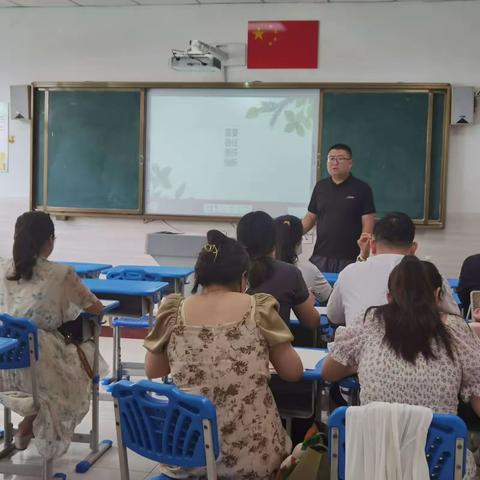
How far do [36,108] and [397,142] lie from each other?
3.66 metres

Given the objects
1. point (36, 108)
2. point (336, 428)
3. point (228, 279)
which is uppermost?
point (36, 108)

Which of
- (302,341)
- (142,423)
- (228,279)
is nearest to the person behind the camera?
(142,423)

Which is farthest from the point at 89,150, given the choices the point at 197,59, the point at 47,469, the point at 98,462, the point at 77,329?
the point at 47,469

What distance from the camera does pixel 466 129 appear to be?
6246mm

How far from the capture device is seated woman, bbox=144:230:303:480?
6.90 feet

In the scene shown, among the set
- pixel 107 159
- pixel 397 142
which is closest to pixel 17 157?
pixel 107 159

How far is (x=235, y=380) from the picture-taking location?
6.90 feet

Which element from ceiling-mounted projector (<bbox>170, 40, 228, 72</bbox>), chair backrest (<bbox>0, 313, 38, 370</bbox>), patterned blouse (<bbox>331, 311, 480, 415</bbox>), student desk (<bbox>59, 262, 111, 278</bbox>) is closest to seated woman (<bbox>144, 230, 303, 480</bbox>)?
patterned blouse (<bbox>331, 311, 480, 415</bbox>)

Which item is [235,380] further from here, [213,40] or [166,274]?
[213,40]

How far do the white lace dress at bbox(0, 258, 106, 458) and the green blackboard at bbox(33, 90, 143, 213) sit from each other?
3.76m

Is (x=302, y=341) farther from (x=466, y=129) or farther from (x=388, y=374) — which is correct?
(x=466, y=129)

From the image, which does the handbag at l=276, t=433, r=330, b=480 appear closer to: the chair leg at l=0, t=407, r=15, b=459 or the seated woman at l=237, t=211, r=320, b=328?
the seated woman at l=237, t=211, r=320, b=328

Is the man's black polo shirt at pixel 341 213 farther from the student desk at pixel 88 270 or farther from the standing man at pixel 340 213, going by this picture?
the student desk at pixel 88 270

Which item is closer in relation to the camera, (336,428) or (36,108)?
(336,428)
